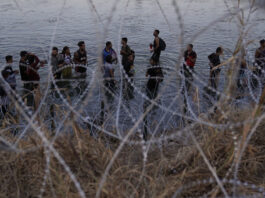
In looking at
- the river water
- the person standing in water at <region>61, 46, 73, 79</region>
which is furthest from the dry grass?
the person standing in water at <region>61, 46, 73, 79</region>

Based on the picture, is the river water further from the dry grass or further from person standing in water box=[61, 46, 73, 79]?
the dry grass

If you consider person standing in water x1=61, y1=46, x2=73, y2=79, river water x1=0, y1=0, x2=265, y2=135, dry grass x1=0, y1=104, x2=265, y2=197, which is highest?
river water x1=0, y1=0, x2=265, y2=135

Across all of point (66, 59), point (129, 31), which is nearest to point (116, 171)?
point (66, 59)

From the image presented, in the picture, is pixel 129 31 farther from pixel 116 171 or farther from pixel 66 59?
pixel 116 171

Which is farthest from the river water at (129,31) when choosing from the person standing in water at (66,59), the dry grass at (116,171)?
the dry grass at (116,171)

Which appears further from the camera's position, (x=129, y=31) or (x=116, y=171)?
(x=129, y=31)

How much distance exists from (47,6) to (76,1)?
4.90 meters

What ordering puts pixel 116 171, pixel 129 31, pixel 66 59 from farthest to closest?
pixel 129 31, pixel 66 59, pixel 116 171

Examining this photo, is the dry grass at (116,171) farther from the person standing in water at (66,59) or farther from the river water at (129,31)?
the person standing in water at (66,59)

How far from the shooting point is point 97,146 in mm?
3436

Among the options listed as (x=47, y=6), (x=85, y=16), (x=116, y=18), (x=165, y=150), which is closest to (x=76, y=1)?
(x=47, y=6)

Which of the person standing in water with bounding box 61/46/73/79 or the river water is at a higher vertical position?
the river water

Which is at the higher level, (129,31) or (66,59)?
(129,31)

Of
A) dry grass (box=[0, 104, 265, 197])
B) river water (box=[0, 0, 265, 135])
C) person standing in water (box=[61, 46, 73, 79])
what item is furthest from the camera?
river water (box=[0, 0, 265, 135])
